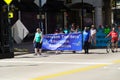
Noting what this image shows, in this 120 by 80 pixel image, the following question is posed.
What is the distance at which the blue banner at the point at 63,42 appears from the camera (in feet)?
102

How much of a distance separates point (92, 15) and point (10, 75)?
4912 centimetres

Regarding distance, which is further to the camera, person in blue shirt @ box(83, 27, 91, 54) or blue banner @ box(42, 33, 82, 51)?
blue banner @ box(42, 33, 82, 51)

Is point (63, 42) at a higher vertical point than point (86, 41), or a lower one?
lower

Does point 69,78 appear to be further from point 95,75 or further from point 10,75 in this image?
point 10,75

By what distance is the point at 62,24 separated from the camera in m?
53.6

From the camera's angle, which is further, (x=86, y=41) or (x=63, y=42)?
(x=63, y=42)

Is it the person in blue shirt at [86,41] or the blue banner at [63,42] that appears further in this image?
the blue banner at [63,42]

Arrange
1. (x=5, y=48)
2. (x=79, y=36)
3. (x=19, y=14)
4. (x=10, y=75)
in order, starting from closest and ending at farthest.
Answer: (x=10, y=75) < (x=5, y=48) < (x=79, y=36) < (x=19, y=14)

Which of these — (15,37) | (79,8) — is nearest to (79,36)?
(15,37)

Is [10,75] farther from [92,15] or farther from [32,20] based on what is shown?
[92,15]

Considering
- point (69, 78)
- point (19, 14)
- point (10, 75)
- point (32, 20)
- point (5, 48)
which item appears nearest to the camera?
point (69, 78)

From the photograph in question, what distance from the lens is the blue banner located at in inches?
1226

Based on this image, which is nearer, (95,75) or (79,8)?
(95,75)

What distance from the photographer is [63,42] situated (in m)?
31.7
